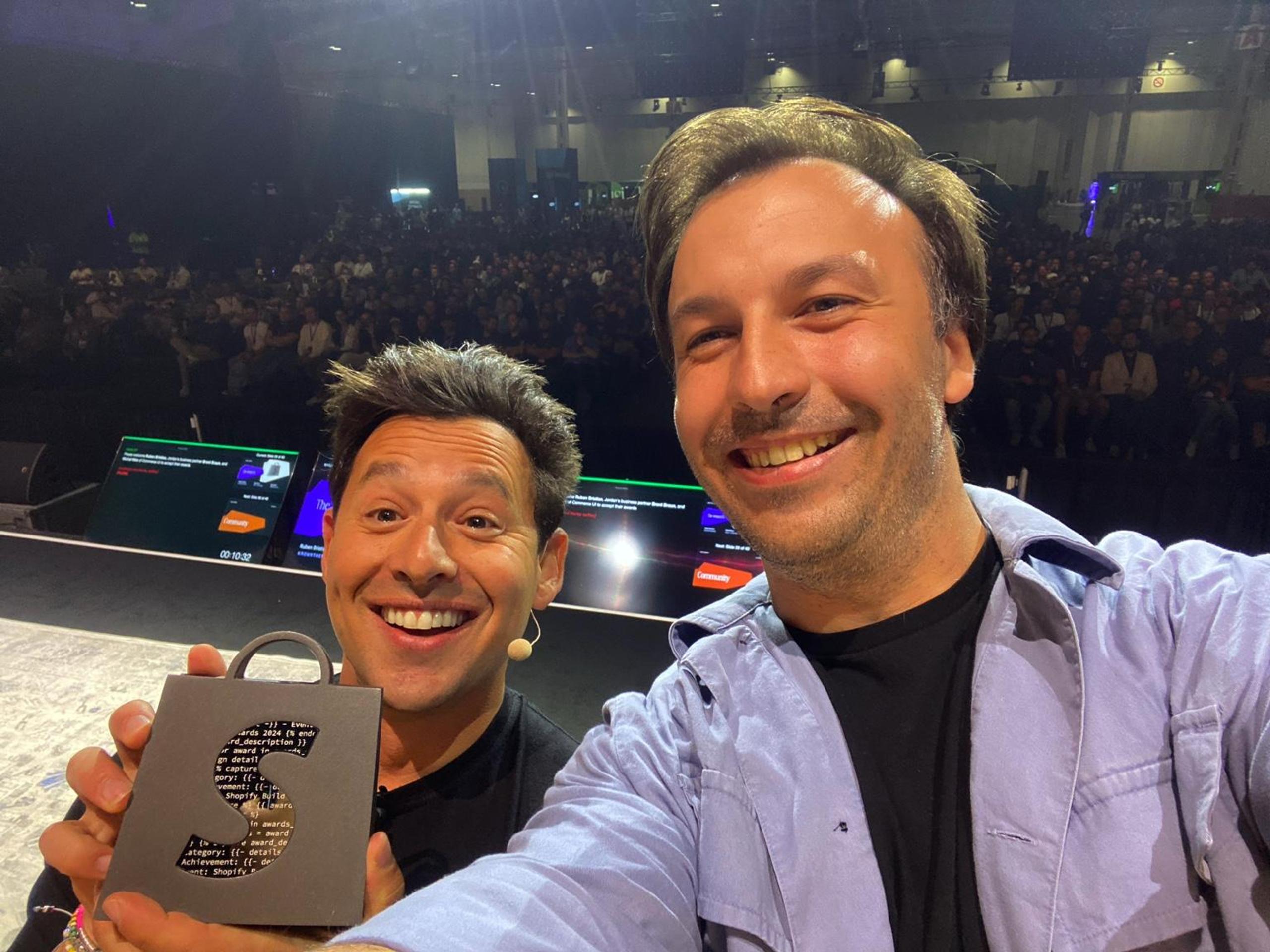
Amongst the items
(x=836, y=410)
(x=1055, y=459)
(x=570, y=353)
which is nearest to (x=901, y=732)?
(x=836, y=410)

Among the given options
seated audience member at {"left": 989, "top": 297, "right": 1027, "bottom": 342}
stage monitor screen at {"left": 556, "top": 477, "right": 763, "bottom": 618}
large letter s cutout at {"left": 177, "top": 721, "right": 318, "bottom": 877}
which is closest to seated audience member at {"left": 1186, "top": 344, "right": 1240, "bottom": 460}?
seated audience member at {"left": 989, "top": 297, "right": 1027, "bottom": 342}

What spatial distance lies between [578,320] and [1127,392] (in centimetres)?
210

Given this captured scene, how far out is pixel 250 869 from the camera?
771mm

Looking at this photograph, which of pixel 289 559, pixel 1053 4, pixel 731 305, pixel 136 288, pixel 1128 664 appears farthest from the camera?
pixel 136 288

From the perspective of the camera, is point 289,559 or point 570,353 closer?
point 289,559

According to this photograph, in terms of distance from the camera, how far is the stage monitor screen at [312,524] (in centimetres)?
252

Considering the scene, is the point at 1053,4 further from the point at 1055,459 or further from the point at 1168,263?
the point at 1055,459

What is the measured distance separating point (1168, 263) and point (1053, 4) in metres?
0.92

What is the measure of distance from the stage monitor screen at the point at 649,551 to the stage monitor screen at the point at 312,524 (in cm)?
90

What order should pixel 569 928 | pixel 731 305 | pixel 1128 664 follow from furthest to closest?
pixel 731 305
pixel 1128 664
pixel 569 928

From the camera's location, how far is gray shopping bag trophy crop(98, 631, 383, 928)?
2.50 feet

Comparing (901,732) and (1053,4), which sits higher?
(1053,4)

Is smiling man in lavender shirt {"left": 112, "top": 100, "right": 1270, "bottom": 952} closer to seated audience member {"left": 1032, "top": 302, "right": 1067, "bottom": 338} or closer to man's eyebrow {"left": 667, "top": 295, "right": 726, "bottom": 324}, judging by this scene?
man's eyebrow {"left": 667, "top": 295, "right": 726, "bottom": 324}

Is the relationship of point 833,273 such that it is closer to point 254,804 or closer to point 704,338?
point 704,338
